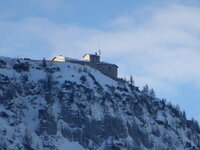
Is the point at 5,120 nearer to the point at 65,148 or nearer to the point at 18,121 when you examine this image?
the point at 18,121

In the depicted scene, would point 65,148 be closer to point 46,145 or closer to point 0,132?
point 46,145

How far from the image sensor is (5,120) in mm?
199125

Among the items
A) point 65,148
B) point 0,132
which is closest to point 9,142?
point 0,132

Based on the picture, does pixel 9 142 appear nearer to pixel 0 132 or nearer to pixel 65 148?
pixel 0 132

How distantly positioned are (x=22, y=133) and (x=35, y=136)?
5.48 metres

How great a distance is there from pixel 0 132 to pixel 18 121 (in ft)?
31.1

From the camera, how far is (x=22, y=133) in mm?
194625

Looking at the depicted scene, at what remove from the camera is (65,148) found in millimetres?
198750

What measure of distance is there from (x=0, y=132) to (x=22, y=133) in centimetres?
635

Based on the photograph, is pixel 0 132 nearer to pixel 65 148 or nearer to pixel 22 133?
pixel 22 133

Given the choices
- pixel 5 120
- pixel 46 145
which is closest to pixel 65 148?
pixel 46 145

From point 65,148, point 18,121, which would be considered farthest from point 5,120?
point 65,148

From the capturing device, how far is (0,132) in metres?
191

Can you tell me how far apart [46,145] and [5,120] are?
1322 cm
